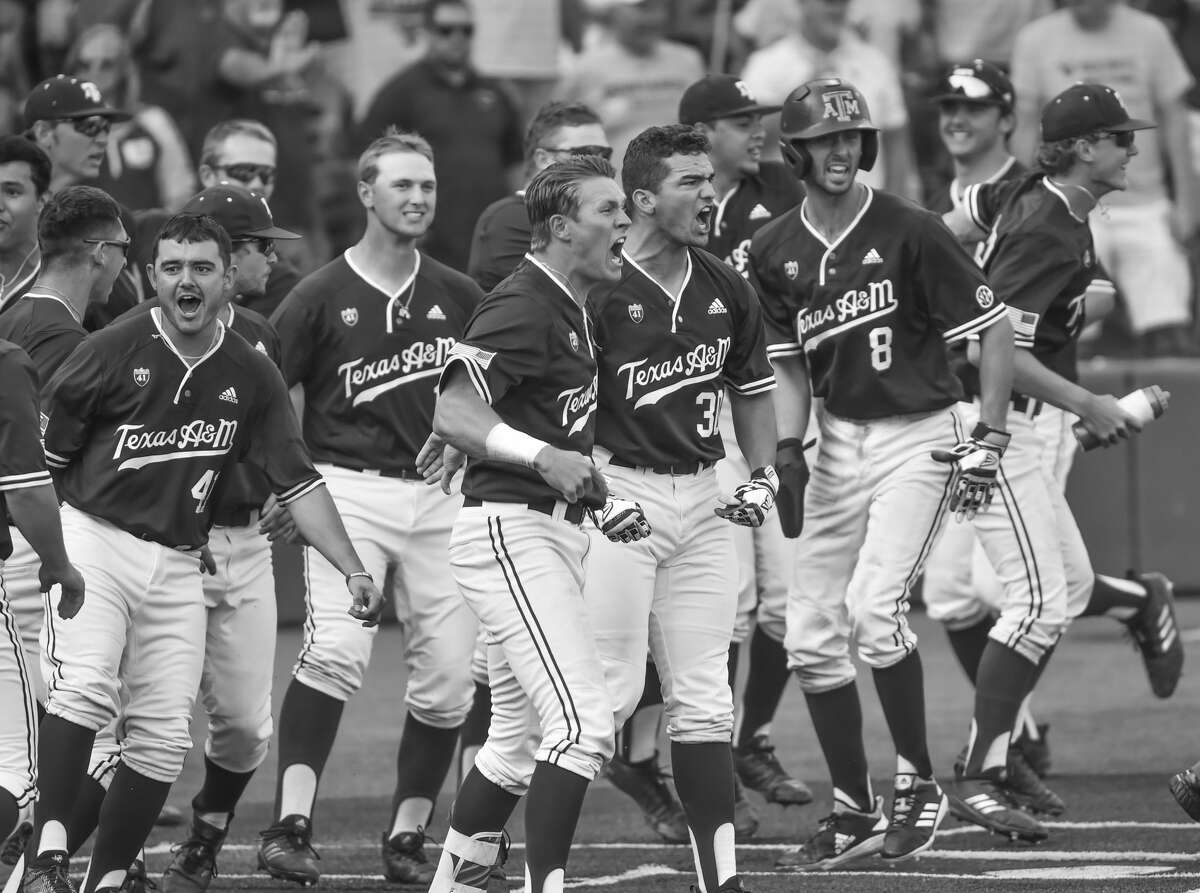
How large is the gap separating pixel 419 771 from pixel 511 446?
2.00m

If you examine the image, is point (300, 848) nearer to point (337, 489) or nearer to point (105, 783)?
point (105, 783)

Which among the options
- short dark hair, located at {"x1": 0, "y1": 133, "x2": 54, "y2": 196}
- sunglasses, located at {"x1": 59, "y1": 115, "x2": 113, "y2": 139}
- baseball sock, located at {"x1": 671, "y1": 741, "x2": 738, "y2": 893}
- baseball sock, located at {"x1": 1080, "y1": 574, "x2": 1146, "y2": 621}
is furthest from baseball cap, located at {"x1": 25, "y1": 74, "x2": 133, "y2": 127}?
baseball sock, located at {"x1": 1080, "y1": 574, "x2": 1146, "y2": 621}

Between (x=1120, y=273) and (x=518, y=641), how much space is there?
25.7 feet

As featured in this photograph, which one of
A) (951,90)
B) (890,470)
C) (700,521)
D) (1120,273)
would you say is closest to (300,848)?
(700,521)

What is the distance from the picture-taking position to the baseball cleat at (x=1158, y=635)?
916cm

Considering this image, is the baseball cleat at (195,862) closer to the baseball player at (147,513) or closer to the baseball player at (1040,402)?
the baseball player at (147,513)

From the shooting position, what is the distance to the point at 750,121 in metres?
8.62

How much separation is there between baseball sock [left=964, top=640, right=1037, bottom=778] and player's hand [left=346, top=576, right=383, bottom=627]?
2523 mm

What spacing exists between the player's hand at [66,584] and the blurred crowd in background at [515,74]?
531 cm

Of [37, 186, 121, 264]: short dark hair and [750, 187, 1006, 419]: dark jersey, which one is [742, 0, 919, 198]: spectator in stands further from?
[37, 186, 121, 264]: short dark hair

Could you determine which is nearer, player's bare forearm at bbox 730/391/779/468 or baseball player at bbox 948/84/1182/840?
player's bare forearm at bbox 730/391/779/468

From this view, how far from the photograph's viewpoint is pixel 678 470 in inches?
254

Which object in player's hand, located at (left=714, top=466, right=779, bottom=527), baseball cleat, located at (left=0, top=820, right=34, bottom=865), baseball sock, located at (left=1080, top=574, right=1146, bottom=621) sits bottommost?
baseball cleat, located at (left=0, top=820, right=34, bottom=865)

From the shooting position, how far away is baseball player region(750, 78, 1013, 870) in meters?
7.30
